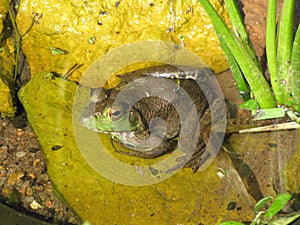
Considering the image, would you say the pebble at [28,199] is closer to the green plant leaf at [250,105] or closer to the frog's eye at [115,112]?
the frog's eye at [115,112]

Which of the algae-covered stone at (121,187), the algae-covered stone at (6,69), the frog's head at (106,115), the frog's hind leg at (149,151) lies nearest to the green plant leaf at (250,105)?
the algae-covered stone at (121,187)

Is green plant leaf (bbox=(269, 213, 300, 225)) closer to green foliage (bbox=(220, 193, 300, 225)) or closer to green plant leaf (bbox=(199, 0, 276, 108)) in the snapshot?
green foliage (bbox=(220, 193, 300, 225))

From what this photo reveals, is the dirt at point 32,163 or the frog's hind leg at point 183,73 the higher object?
the frog's hind leg at point 183,73

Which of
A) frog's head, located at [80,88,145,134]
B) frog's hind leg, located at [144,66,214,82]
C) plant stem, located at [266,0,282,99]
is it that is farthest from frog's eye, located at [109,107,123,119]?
plant stem, located at [266,0,282,99]

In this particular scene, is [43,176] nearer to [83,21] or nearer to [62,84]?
[62,84]

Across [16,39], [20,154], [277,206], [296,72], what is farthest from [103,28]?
[277,206]
